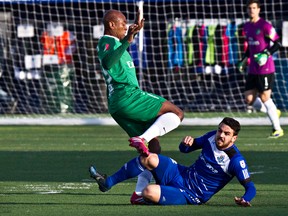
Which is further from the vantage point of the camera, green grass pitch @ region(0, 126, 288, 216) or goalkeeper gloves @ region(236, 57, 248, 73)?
goalkeeper gloves @ region(236, 57, 248, 73)

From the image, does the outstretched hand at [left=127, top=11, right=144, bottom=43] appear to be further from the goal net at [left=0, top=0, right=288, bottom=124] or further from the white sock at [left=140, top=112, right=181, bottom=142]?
the goal net at [left=0, top=0, right=288, bottom=124]

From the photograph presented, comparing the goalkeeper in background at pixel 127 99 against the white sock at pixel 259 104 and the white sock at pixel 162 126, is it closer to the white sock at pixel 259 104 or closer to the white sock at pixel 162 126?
the white sock at pixel 162 126

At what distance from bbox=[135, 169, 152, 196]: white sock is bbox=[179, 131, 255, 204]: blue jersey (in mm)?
514

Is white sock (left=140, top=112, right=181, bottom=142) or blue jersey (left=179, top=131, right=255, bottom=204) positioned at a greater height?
white sock (left=140, top=112, right=181, bottom=142)

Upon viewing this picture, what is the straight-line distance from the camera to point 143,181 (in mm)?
9617

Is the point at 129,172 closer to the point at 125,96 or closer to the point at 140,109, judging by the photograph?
the point at 140,109

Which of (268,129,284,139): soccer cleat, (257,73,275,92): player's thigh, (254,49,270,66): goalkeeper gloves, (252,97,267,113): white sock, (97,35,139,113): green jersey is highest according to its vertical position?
(97,35,139,113): green jersey

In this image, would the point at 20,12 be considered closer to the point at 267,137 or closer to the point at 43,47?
the point at 43,47

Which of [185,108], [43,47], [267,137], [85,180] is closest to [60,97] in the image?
[43,47]

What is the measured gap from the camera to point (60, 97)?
86.4 feet

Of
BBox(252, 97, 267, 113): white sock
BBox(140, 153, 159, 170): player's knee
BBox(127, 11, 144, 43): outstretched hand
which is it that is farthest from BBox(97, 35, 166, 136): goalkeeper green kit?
BBox(252, 97, 267, 113): white sock

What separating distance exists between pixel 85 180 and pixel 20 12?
1497cm

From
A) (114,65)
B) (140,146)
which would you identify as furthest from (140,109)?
(140,146)

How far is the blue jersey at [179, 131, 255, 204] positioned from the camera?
8969 mm
